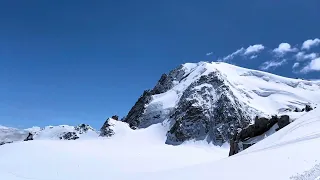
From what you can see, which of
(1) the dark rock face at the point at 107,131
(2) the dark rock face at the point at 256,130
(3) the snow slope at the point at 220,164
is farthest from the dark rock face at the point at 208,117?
(3) the snow slope at the point at 220,164

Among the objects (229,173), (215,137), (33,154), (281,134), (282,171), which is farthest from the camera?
(215,137)

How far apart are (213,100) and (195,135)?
16600 mm

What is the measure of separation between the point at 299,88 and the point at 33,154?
130845 mm

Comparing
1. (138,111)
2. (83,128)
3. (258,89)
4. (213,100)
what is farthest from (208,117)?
(83,128)

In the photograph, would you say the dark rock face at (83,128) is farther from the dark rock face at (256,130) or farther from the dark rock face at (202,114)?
the dark rock face at (256,130)

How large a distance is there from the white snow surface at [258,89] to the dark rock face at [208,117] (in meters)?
4.65

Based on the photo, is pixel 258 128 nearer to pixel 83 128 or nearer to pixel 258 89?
pixel 258 89

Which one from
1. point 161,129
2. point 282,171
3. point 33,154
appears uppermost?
point 161,129

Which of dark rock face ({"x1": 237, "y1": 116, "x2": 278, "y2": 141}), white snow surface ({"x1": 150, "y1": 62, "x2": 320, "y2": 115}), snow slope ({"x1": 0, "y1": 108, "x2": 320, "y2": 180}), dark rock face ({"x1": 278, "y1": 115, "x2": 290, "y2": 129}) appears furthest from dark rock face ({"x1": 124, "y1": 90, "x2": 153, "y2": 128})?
snow slope ({"x1": 0, "y1": 108, "x2": 320, "y2": 180})

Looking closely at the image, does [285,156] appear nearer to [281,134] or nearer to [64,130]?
[281,134]

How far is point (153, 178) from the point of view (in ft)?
66.0

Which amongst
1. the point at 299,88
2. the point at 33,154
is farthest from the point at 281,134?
the point at 299,88

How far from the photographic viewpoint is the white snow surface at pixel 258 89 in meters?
127

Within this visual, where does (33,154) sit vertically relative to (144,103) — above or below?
below
